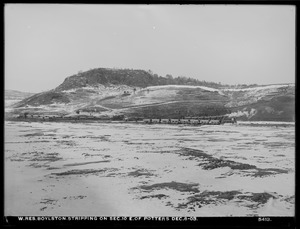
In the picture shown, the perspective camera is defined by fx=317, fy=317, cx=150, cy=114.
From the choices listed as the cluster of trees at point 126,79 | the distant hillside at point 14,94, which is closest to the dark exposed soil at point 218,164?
the cluster of trees at point 126,79

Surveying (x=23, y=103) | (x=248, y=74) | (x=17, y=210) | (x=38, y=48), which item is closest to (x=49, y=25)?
(x=38, y=48)

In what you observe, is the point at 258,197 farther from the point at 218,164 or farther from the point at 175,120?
the point at 175,120

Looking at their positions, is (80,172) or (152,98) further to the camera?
(152,98)

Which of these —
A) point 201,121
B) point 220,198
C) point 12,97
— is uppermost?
point 12,97

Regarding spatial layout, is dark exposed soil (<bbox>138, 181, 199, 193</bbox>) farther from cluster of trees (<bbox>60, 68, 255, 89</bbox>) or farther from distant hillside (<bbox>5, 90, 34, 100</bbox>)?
distant hillside (<bbox>5, 90, 34, 100</bbox>)

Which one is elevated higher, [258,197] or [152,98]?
[152,98]

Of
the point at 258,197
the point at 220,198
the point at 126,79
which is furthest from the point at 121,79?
the point at 258,197

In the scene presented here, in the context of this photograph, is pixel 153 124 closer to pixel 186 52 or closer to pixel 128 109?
pixel 128 109

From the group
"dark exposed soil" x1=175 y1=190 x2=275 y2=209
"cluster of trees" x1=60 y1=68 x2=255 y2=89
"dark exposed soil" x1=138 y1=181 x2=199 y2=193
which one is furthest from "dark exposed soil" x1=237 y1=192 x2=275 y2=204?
"cluster of trees" x1=60 y1=68 x2=255 y2=89
